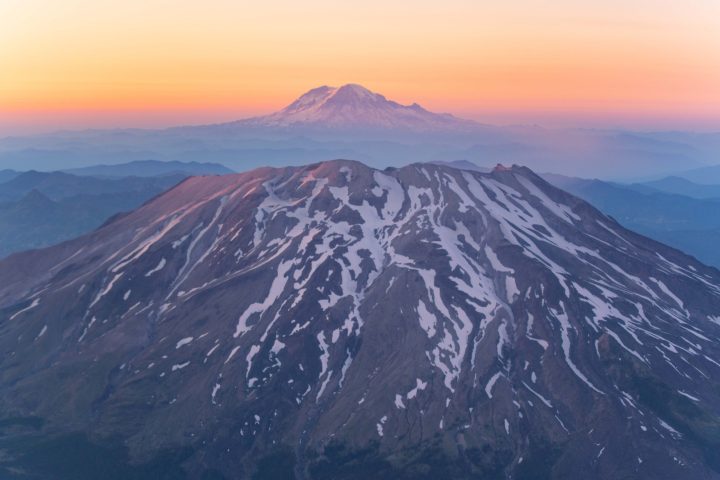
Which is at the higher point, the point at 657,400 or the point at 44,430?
the point at 657,400

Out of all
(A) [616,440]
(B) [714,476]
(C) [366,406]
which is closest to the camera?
(B) [714,476]

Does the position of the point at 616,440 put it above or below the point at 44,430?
above

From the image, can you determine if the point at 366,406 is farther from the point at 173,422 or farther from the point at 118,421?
the point at 118,421

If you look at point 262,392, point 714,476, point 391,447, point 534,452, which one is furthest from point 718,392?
point 262,392

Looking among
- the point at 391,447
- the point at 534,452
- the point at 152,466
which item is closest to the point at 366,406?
the point at 391,447

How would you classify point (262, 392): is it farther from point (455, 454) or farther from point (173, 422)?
point (455, 454)

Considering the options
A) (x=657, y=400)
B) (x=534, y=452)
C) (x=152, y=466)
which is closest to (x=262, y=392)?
(x=152, y=466)

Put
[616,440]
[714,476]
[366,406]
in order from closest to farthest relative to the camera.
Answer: [714,476] < [616,440] < [366,406]

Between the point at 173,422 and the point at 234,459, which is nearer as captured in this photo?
the point at 234,459

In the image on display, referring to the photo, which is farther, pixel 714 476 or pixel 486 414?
pixel 486 414
